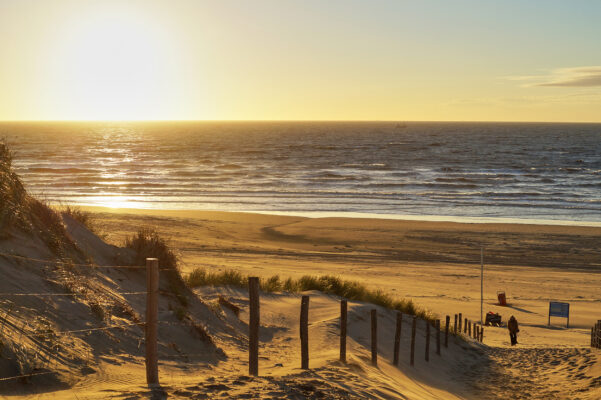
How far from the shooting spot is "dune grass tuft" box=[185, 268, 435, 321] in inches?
695

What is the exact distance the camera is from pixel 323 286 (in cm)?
1914

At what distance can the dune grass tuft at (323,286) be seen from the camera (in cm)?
1766

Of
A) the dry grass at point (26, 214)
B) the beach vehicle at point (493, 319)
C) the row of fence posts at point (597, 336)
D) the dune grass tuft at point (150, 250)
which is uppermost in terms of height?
the dry grass at point (26, 214)

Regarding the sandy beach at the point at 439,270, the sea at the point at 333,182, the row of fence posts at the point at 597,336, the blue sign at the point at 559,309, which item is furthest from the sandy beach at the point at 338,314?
the sea at the point at 333,182

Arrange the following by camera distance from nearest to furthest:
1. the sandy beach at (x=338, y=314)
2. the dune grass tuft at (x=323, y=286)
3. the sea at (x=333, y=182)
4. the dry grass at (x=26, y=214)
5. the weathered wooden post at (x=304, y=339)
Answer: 1. the sandy beach at (x=338, y=314)
2. the weathered wooden post at (x=304, y=339)
3. the dry grass at (x=26, y=214)
4. the dune grass tuft at (x=323, y=286)
5. the sea at (x=333, y=182)

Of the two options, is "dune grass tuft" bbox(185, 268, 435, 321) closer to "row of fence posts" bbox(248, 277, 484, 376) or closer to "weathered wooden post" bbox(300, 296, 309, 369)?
"row of fence posts" bbox(248, 277, 484, 376)

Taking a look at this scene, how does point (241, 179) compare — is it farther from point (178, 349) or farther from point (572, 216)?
point (178, 349)

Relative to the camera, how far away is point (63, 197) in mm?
50750

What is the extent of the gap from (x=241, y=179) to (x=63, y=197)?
21010 mm

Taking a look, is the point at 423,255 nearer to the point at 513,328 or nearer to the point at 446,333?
the point at 513,328

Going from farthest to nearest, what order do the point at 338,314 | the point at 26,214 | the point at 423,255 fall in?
the point at 423,255
the point at 338,314
the point at 26,214

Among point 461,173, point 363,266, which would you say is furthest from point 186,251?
point 461,173

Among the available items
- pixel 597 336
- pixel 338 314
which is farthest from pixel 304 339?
pixel 597 336

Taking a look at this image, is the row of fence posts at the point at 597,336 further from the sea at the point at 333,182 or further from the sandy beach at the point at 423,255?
the sea at the point at 333,182
